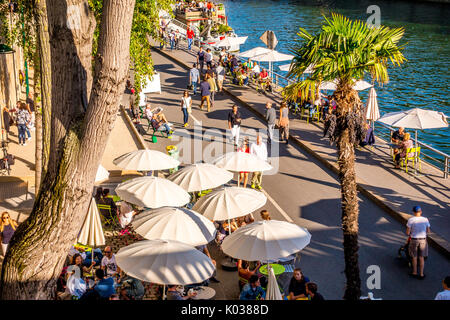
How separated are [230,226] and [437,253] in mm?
5035

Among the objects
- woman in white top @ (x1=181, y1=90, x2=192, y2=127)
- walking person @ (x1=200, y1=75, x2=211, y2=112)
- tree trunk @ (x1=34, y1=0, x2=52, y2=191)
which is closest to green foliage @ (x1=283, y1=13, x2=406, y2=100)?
tree trunk @ (x1=34, y1=0, x2=52, y2=191)

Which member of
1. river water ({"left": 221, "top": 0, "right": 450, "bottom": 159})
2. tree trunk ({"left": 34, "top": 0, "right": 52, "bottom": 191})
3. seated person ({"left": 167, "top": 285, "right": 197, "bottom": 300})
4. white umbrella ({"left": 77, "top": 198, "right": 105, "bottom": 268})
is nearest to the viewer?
tree trunk ({"left": 34, "top": 0, "right": 52, "bottom": 191})

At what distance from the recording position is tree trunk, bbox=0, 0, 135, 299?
755 cm

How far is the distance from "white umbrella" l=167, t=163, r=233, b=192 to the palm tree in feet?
14.5

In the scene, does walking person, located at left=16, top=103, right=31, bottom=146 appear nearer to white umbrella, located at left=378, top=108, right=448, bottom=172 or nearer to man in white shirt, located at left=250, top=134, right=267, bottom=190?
man in white shirt, located at left=250, top=134, right=267, bottom=190

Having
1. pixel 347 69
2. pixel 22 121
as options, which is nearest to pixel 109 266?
pixel 347 69

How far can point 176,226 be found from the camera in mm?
12242

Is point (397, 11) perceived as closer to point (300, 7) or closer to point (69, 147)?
point (300, 7)

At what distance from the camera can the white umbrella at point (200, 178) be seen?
594 inches

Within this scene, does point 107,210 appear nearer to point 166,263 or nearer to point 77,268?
point 77,268

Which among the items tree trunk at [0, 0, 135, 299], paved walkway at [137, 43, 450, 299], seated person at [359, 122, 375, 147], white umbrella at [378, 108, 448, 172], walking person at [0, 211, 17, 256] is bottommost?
paved walkway at [137, 43, 450, 299]

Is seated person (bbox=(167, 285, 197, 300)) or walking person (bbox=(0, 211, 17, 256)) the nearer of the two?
seated person (bbox=(167, 285, 197, 300))

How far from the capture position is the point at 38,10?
11.6m

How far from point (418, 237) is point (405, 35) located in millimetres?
57943
